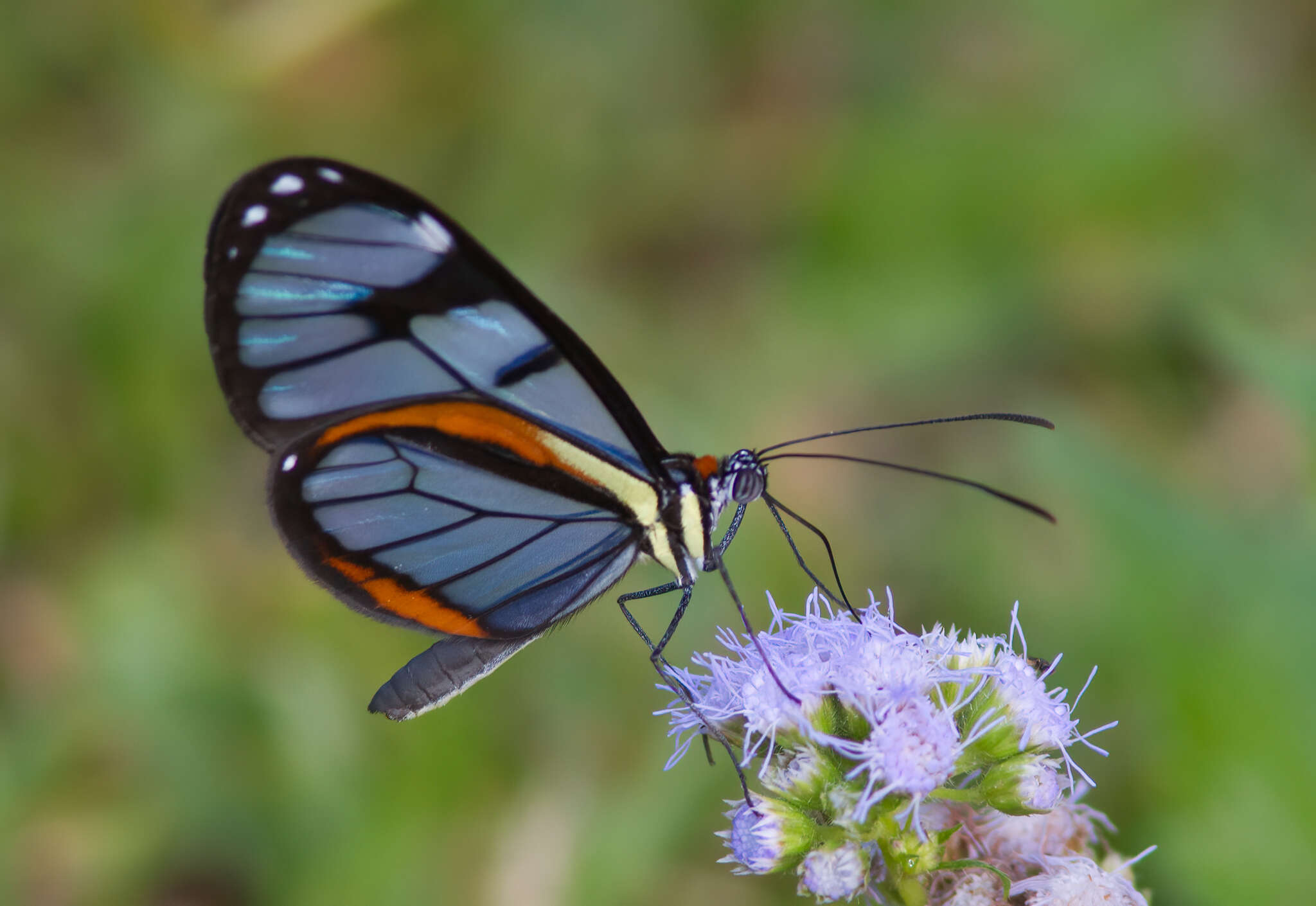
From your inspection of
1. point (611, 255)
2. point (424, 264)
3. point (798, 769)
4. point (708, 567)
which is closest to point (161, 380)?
point (611, 255)

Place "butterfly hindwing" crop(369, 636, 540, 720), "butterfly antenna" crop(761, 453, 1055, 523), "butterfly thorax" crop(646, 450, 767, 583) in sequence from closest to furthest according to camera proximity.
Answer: "butterfly antenna" crop(761, 453, 1055, 523), "butterfly hindwing" crop(369, 636, 540, 720), "butterfly thorax" crop(646, 450, 767, 583)

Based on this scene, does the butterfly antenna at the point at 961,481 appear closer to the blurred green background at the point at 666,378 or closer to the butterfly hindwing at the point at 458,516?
the butterfly hindwing at the point at 458,516

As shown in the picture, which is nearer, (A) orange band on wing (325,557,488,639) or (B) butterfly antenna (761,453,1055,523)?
(B) butterfly antenna (761,453,1055,523)

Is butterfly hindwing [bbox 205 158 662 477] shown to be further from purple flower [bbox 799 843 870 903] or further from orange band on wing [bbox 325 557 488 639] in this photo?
purple flower [bbox 799 843 870 903]

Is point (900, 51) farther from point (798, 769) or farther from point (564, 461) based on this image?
point (798, 769)

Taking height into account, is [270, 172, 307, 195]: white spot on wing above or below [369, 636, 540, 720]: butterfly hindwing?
above

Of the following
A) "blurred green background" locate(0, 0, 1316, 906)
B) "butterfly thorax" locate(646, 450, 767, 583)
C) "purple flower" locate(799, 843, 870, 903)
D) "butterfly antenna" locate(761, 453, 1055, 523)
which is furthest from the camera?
"blurred green background" locate(0, 0, 1316, 906)

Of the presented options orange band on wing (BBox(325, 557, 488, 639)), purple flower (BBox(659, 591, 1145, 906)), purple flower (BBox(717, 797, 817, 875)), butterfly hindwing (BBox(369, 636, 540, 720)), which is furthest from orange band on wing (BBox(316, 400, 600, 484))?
purple flower (BBox(717, 797, 817, 875))
